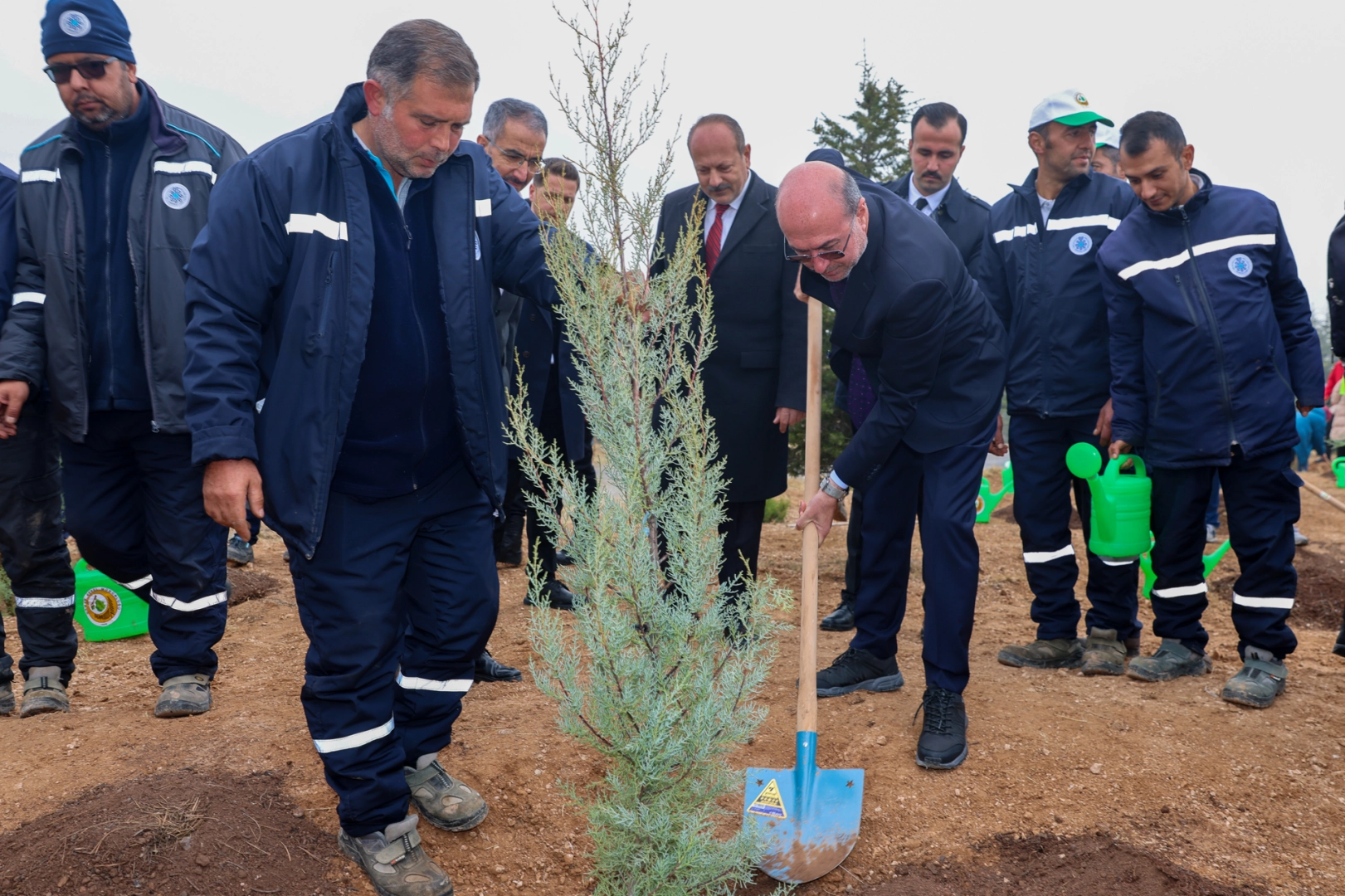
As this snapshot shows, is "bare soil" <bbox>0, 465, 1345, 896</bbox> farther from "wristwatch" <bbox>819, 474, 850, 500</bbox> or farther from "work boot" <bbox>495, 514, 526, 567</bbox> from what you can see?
"work boot" <bbox>495, 514, 526, 567</bbox>

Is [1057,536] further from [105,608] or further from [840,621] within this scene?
[105,608]

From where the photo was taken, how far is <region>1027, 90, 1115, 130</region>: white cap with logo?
173 inches

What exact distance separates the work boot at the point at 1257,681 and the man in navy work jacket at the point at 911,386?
1302mm

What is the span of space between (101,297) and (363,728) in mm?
2217

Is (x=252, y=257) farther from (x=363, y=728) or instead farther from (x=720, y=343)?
(x=720, y=343)

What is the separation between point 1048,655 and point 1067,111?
2.61 meters

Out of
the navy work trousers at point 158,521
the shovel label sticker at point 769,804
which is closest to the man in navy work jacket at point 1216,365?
the shovel label sticker at point 769,804

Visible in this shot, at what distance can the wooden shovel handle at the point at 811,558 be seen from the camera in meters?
3.35

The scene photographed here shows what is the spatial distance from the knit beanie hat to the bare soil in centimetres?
262

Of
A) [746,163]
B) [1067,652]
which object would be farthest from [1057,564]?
[746,163]

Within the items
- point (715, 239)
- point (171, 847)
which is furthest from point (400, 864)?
point (715, 239)

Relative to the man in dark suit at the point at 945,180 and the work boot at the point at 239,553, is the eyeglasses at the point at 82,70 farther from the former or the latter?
the work boot at the point at 239,553

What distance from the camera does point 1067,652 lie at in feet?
15.2

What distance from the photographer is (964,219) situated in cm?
497
